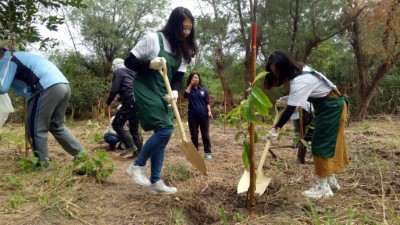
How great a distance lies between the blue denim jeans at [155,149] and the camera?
2.76m

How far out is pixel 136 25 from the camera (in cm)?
1828

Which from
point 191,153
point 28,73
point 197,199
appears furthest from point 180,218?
point 28,73

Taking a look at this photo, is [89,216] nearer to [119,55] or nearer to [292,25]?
[292,25]

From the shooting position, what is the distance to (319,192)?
3.02 metres

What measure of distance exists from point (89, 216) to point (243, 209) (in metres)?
1.09

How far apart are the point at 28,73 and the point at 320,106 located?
107 inches

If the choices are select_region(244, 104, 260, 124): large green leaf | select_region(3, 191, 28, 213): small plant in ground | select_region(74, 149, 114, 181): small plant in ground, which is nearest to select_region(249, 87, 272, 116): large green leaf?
select_region(244, 104, 260, 124): large green leaf

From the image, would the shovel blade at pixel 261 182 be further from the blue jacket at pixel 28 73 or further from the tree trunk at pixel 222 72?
the tree trunk at pixel 222 72

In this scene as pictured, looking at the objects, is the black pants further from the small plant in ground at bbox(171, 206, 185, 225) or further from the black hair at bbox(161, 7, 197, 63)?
the small plant in ground at bbox(171, 206, 185, 225)

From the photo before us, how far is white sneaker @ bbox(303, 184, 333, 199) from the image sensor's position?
2994 millimetres

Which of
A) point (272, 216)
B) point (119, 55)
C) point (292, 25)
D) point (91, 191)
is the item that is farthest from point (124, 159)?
point (119, 55)

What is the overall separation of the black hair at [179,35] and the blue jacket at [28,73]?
4.57ft

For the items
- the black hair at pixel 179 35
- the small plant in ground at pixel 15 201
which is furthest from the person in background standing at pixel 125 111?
the small plant in ground at pixel 15 201

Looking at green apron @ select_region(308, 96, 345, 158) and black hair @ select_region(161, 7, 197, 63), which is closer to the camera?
black hair @ select_region(161, 7, 197, 63)
